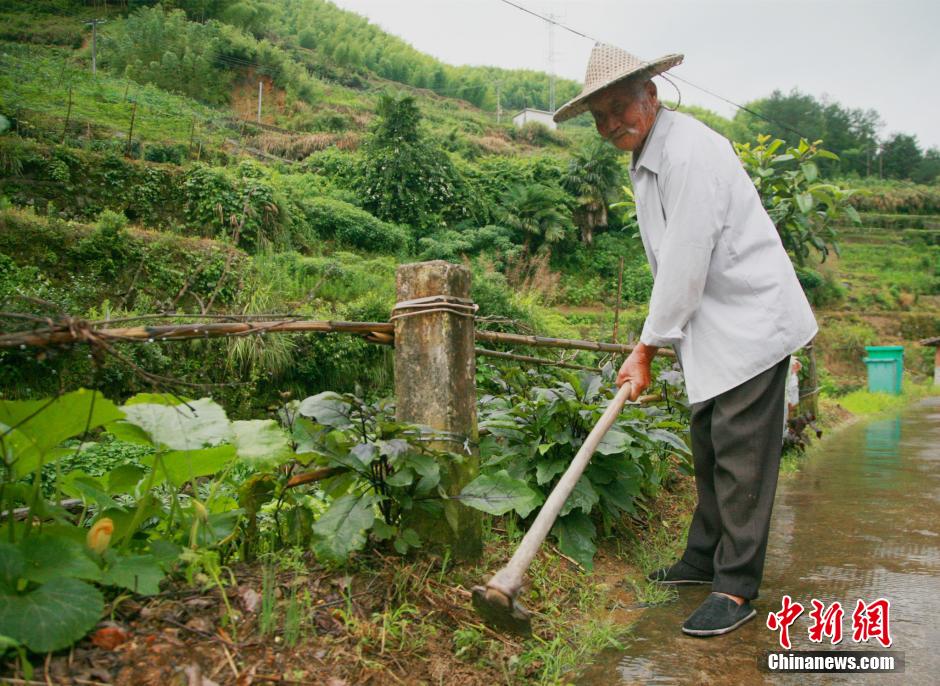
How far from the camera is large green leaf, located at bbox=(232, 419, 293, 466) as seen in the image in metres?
1.71

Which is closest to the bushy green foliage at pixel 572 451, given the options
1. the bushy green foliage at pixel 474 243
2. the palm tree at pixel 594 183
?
the bushy green foliage at pixel 474 243

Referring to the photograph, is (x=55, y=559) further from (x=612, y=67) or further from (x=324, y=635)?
(x=612, y=67)

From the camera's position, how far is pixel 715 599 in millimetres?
2105

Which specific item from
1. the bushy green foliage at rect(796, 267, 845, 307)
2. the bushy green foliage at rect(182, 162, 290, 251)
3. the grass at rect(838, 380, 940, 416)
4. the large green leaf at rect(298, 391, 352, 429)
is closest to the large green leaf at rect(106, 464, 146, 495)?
the large green leaf at rect(298, 391, 352, 429)

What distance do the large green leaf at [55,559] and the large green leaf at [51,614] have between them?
1.4 inches

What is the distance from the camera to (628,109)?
2.35 meters

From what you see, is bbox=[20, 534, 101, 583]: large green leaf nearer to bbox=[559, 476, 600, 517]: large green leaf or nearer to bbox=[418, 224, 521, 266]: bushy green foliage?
bbox=[559, 476, 600, 517]: large green leaf

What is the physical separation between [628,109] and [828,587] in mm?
1843

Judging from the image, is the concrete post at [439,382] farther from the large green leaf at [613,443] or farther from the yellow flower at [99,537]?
the yellow flower at [99,537]

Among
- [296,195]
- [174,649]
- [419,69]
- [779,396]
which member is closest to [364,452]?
[174,649]

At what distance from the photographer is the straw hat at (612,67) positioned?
226 centimetres

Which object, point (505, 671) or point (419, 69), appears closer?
point (505, 671)

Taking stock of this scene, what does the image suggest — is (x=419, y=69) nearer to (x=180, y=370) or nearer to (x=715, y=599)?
(x=180, y=370)

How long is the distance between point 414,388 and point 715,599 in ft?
3.81
